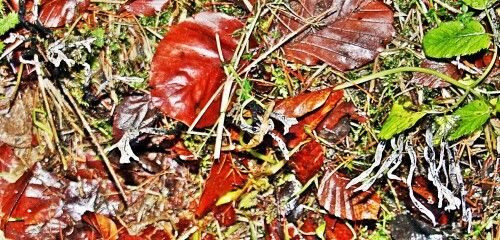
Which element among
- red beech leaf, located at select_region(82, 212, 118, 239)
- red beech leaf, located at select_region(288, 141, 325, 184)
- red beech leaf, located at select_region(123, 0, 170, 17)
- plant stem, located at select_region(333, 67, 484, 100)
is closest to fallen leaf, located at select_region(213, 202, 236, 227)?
red beech leaf, located at select_region(288, 141, 325, 184)

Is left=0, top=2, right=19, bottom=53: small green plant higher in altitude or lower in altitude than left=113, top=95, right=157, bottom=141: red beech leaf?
higher

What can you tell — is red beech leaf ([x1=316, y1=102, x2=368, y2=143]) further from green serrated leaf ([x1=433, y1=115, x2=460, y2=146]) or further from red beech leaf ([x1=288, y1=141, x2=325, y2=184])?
green serrated leaf ([x1=433, y1=115, x2=460, y2=146])

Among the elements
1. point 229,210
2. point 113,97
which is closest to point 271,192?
point 229,210

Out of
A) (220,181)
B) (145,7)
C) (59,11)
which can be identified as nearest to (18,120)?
(59,11)

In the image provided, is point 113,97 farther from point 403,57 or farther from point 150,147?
point 403,57

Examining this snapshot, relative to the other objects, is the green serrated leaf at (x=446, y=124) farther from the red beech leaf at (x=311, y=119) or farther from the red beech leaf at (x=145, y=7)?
the red beech leaf at (x=145, y=7)

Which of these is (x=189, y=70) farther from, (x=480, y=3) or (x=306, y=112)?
(x=480, y=3)

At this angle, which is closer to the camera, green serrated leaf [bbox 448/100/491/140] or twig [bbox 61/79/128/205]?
green serrated leaf [bbox 448/100/491/140]
